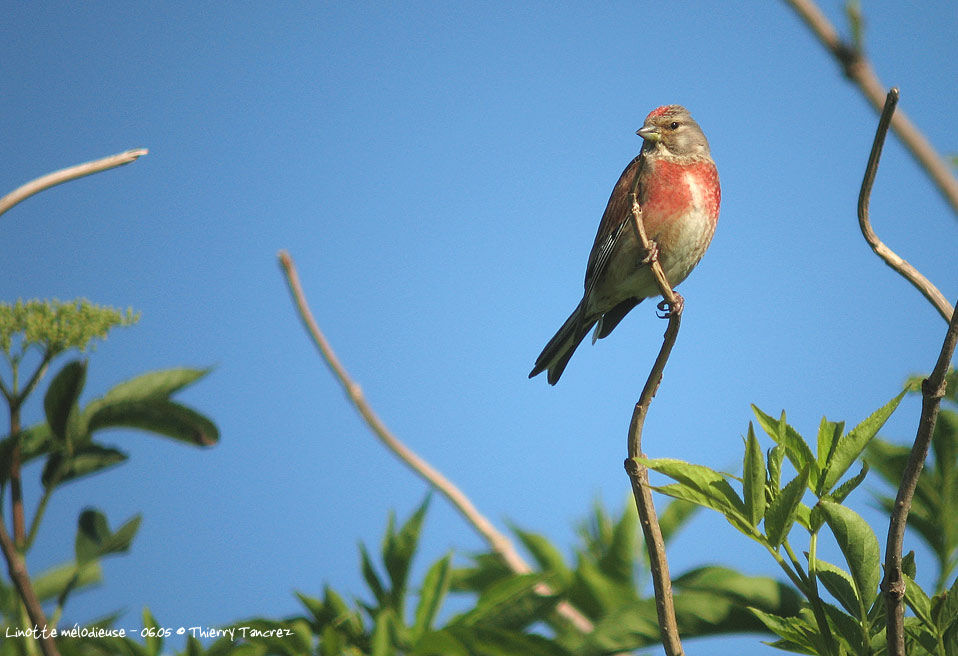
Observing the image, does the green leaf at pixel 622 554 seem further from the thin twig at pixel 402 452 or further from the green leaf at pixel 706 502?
the green leaf at pixel 706 502

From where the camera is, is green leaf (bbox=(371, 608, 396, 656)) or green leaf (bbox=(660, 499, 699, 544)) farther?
green leaf (bbox=(660, 499, 699, 544))

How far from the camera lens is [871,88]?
139cm

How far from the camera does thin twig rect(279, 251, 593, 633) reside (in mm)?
2969

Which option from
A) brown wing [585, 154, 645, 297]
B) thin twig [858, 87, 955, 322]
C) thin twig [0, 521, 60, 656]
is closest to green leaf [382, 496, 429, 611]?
thin twig [0, 521, 60, 656]

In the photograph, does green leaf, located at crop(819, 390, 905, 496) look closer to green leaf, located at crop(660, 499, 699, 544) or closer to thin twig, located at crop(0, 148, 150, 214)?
thin twig, located at crop(0, 148, 150, 214)

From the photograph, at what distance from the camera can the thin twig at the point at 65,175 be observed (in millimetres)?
2205

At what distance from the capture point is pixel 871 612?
1.85 meters

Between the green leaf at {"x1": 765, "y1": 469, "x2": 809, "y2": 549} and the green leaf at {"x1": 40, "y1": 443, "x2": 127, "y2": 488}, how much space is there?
9.37 ft

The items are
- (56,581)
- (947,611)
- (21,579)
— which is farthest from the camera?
(56,581)

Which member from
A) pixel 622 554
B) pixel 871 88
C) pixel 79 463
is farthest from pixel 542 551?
pixel 871 88

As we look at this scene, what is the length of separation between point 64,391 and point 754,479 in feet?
8.49

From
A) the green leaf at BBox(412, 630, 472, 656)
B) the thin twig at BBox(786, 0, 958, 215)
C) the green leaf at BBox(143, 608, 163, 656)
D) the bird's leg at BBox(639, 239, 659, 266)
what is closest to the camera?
the thin twig at BBox(786, 0, 958, 215)

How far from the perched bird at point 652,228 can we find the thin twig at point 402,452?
87.9 inches

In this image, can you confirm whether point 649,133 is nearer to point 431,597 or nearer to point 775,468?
point 431,597
